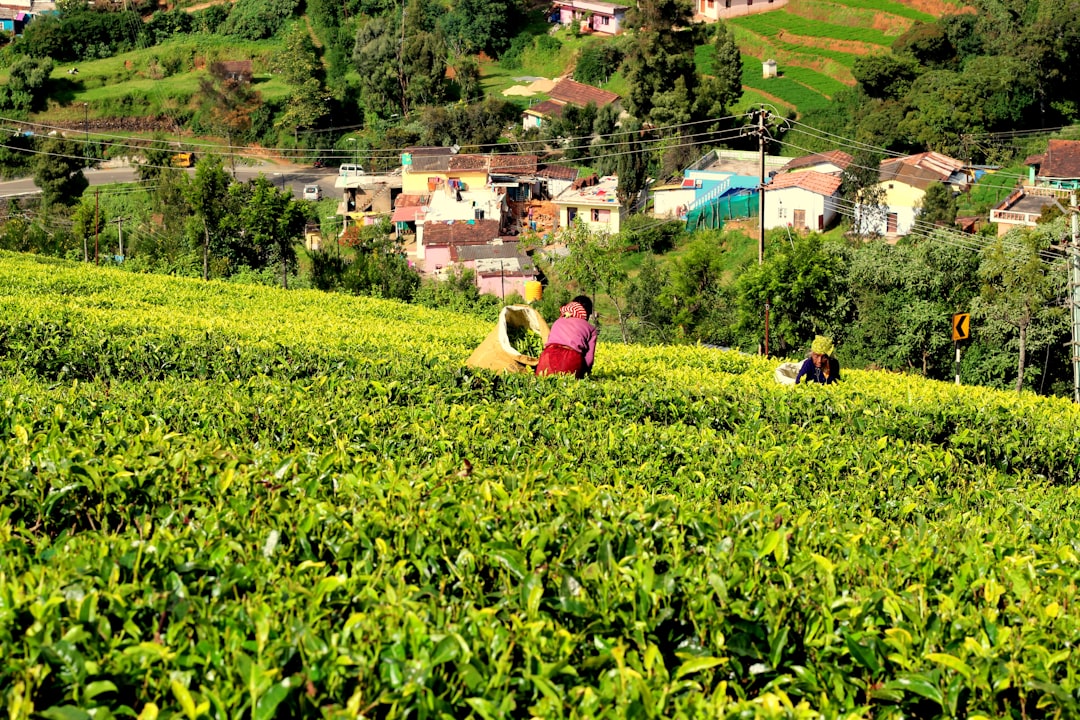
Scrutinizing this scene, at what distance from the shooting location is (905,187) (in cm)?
4453

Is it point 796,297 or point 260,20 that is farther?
point 260,20

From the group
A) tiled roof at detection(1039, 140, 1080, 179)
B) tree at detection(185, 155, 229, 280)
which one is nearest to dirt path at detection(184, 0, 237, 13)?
tree at detection(185, 155, 229, 280)

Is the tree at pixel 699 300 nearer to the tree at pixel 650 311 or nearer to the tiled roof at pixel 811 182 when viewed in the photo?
the tree at pixel 650 311

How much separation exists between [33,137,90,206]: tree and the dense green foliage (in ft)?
177

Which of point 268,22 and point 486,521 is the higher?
point 268,22

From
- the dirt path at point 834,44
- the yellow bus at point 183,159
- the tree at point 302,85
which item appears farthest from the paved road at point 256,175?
the dirt path at point 834,44

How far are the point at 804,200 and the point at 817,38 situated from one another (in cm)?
2699

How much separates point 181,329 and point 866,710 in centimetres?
975

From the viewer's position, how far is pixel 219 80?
70.1 metres

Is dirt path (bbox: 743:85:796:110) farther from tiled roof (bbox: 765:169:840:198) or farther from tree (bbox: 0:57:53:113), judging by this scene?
tree (bbox: 0:57:53:113)

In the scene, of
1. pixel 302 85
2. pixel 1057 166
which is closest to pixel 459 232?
pixel 1057 166

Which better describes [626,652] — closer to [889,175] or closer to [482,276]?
[482,276]

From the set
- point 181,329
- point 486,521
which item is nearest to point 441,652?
point 486,521

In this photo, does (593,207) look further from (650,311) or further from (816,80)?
(816,80)
